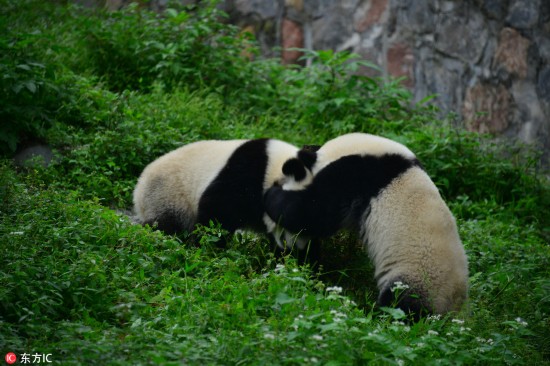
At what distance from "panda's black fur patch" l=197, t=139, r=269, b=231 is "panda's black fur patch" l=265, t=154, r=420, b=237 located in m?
0.24

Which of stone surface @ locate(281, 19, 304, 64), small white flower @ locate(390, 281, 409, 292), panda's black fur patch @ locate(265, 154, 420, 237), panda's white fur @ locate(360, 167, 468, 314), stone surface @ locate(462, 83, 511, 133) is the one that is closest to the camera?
small white flower @ locate(390, 281, 409, 292)

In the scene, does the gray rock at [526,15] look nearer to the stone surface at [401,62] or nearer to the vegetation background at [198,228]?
the stone surface at [401,62]

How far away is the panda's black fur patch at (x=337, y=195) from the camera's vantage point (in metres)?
4.39

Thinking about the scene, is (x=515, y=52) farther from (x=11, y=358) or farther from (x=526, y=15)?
(x=11, y=358)

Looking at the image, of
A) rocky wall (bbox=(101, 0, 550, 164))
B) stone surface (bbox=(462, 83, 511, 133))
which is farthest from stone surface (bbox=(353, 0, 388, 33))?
stone surface (bbox=(462, 83, 511, 133))

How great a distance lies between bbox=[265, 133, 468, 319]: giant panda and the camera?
4.08 meters

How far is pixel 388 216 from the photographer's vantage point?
4242 mm

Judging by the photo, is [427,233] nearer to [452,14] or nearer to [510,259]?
[510,259]

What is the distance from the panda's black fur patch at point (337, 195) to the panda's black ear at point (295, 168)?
98 mm

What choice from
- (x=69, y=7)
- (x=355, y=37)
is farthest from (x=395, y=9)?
(x=69, y=7)

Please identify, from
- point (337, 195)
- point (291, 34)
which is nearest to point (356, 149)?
point (337, 195)

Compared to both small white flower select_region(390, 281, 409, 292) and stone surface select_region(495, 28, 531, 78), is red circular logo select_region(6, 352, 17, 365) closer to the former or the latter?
small white flower select_region(390, 281, 409, 292)

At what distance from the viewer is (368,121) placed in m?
7.49

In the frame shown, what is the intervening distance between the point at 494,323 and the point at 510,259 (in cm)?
167
